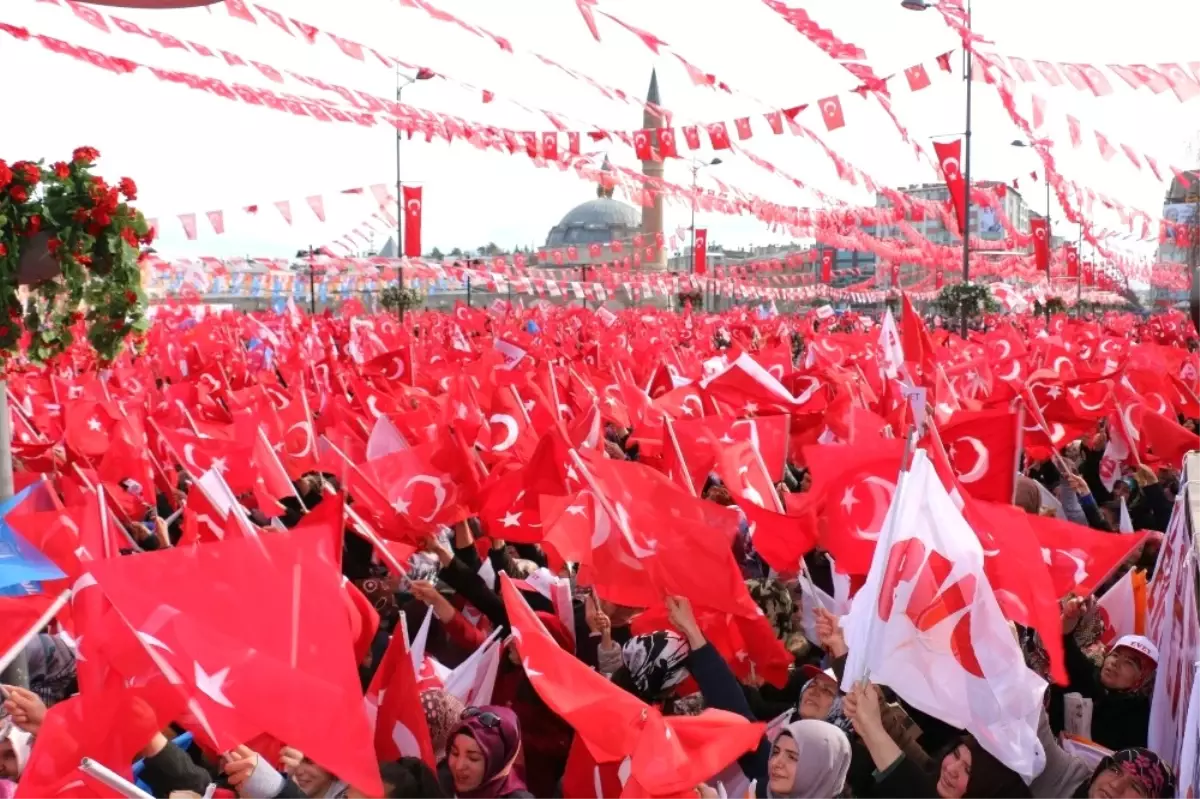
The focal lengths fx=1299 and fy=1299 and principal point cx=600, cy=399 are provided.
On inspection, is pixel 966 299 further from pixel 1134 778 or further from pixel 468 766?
pixel 468 766

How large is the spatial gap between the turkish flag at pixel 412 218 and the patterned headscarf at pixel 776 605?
2215 centimetres

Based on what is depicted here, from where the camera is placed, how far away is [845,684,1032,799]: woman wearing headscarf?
3775 mm

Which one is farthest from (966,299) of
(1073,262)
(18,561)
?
(1073,262)

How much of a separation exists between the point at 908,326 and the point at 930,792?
764cm

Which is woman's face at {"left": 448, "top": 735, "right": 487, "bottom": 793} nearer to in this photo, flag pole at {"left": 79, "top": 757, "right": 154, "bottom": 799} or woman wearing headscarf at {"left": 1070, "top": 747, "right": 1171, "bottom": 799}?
flag pole at {"left": 79, "top": 757, "right": 154, "bottom": 799}

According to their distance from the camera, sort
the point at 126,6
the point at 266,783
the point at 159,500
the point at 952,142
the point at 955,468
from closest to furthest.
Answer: the point at 266,783
the point at 126,6
the point at 955,468
the point at 159,500
the point at 952,142

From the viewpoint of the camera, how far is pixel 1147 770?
3.50 meters

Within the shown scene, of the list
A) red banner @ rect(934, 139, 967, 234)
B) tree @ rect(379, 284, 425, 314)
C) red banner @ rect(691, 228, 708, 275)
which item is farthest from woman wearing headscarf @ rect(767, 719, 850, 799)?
red banner @ rect(691, 228, 708, 275)

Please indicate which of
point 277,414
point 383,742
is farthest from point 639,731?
point 277,414

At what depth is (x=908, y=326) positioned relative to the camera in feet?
36.2

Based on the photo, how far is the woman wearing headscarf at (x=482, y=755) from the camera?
375 centimetres

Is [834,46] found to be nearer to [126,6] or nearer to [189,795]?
[126,6]

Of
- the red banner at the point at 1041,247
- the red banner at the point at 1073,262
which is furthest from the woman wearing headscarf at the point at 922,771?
the red banner at the point at 1073,262

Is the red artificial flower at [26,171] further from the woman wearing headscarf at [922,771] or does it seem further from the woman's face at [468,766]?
the woman wearing headscarf at [922,771]
